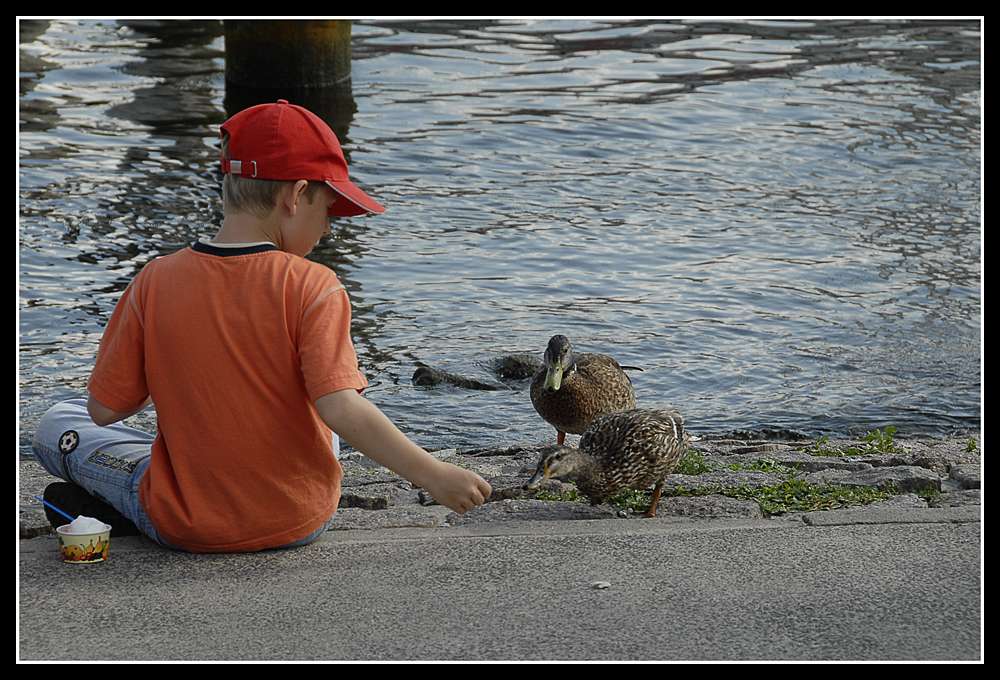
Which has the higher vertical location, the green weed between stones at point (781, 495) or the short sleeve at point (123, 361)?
the short sleeve at point (123, 361)

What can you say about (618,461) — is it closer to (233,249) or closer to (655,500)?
(655,500)

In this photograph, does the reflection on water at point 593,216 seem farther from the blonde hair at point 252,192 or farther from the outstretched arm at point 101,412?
the blonde hair at point 252,192

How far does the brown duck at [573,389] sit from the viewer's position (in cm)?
591

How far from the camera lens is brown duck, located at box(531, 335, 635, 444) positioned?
591 cm

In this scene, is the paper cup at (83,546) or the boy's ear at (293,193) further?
the paper cup at (83,546)

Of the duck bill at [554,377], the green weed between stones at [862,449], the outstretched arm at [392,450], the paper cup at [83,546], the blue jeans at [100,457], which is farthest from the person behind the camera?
the duck bill at [554,377]

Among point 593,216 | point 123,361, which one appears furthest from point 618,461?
point 593,216

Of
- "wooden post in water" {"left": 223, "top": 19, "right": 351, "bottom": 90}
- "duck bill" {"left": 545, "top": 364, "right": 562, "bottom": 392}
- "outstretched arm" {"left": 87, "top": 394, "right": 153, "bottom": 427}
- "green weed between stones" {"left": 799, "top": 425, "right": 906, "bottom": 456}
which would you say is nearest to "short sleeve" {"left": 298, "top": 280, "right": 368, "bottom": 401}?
"outstretched arm" {"left": 87, "top": 394, "right": 153, "bottom": 427}

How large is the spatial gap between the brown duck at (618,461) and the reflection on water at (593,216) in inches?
105

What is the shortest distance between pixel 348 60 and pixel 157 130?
4.54m

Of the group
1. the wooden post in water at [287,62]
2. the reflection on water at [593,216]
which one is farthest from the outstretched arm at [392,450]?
the wooden post in water at [287,62]

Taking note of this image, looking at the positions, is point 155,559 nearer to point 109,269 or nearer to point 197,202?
point 109,269

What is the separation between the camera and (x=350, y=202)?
11.0 ft

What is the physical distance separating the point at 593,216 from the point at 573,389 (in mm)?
6638
